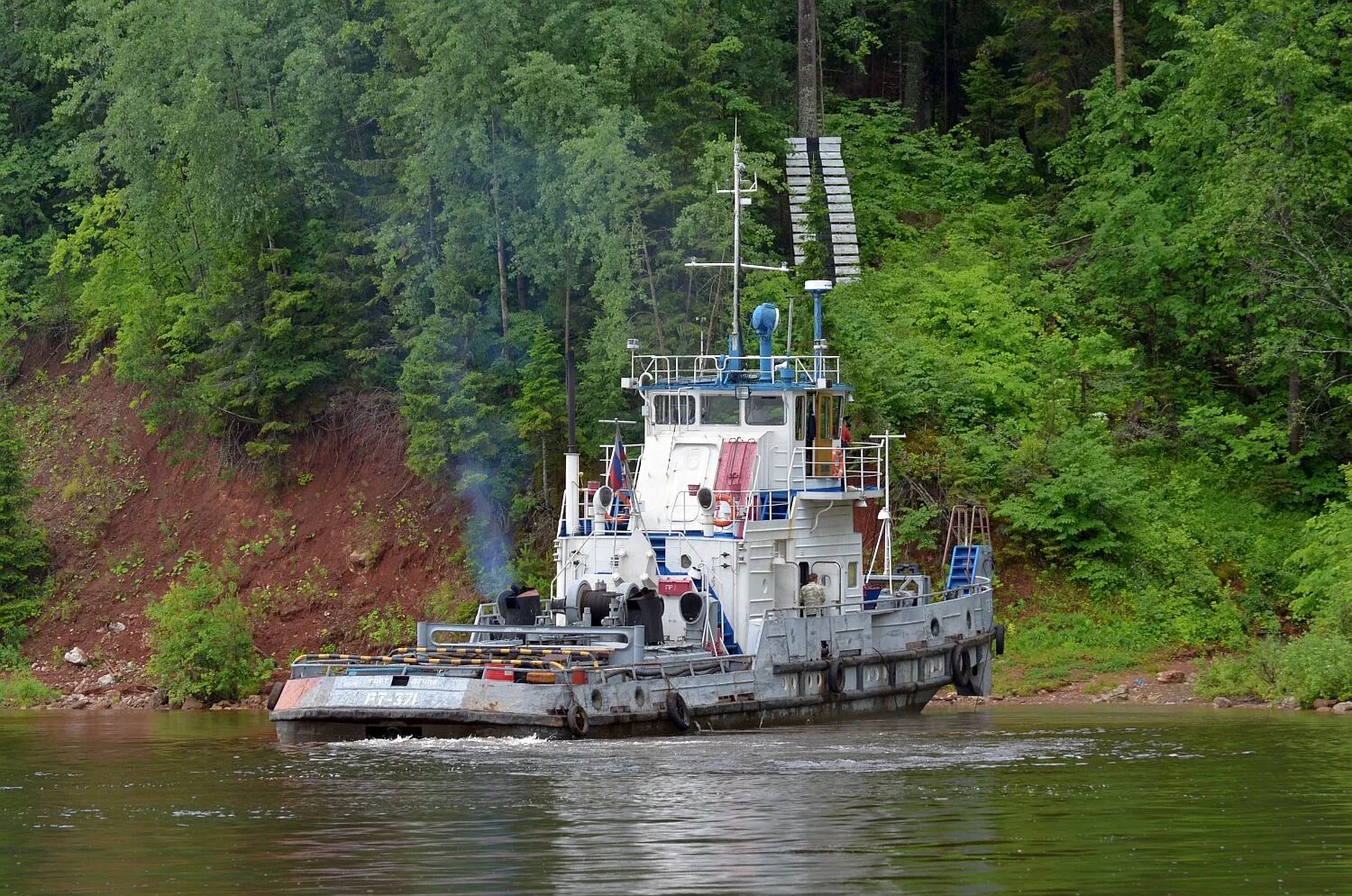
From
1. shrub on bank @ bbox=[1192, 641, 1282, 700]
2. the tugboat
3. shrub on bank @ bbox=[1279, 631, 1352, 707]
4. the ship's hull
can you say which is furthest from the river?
shrub on bank @ bbox=[1192, 641, 1282, 700]

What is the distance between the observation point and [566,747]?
27.0 m

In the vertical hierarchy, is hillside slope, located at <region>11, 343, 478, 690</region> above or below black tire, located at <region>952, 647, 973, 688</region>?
above

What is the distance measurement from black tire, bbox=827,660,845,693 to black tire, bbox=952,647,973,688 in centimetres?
353

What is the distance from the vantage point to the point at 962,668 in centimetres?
3525

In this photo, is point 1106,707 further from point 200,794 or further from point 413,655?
point 200,794

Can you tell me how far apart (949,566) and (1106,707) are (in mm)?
4549

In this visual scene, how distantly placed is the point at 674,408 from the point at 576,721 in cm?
740

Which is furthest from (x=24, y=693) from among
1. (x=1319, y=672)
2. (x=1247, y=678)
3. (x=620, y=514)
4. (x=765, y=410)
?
(x=1319, y=672)

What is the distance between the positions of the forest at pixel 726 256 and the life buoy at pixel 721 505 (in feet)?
20.0

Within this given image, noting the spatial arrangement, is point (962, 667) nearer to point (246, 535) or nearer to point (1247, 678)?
point (1247, 678)

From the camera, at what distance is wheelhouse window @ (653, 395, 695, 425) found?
110 ft

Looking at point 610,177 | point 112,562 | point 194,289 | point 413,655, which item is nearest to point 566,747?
point 413,655

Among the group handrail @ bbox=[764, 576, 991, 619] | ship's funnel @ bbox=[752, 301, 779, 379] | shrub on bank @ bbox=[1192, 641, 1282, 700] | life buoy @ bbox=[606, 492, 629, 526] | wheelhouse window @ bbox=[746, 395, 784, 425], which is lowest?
shrub on bank @ bbox=[1192, 641, 1282, 700]

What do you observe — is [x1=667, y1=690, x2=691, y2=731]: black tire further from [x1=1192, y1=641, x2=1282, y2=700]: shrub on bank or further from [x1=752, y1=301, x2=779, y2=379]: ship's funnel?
[x1=1192, y1=641, x2=1282, y2=700]: shrub on bank
